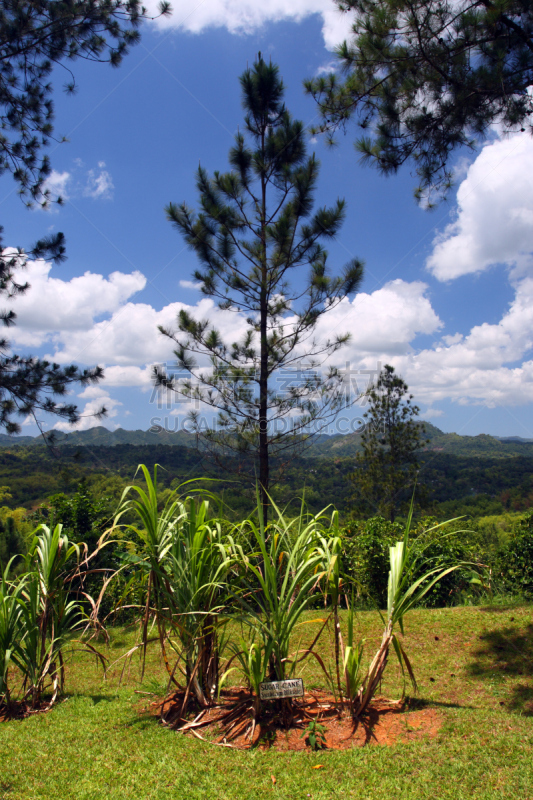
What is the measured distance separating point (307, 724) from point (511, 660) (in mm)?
1870

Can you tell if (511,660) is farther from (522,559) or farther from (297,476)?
(297,476)

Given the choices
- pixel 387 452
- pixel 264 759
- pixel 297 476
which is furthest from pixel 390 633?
pixel 387 452

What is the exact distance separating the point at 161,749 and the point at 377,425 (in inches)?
489

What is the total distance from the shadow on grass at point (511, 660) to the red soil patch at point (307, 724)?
72 cm

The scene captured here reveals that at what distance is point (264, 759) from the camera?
1.96m

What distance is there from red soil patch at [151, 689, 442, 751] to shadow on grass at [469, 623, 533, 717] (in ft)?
2.36

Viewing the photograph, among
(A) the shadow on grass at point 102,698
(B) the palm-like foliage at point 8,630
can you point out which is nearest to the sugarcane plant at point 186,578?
(A) the shadow on grass at point 102,698

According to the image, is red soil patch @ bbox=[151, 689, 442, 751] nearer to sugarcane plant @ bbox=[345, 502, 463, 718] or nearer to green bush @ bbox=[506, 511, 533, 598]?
sugarcane plant @ bbox=[345, 502, 463, 718]

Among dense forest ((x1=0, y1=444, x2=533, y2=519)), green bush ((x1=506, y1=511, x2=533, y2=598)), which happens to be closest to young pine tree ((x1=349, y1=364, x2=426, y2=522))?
dense forest ((x1=0, y1=444, x2=533, y2=519))

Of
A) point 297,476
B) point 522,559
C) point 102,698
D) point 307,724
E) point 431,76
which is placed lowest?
point 102,698

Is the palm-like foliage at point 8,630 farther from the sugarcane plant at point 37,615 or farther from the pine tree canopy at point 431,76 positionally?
the pine tree canopy at point 431,76

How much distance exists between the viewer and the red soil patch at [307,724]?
2.08 metres

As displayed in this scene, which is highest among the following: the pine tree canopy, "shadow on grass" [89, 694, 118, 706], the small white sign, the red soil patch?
the pine tree canopy

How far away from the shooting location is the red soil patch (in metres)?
2.08
